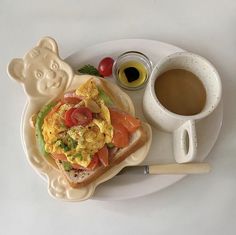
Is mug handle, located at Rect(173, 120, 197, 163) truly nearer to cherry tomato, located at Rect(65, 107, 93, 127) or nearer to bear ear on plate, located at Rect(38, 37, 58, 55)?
cherry tomato, located at Rect(65, 107, 93, 127)

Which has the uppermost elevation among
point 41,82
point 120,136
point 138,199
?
point 41,82

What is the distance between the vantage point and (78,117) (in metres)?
→ 0.92

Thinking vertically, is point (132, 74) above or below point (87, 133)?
above

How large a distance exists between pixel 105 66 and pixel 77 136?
0.22 meters

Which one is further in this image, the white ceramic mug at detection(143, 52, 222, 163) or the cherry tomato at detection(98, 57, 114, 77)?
the cherry tomato at detection(98, 57, 114, 77)

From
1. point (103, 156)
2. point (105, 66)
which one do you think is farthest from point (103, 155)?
point (105, 66)

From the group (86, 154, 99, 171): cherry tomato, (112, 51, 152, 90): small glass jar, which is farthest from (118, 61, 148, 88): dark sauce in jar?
(86, 154, 99, 171): cherry tomato

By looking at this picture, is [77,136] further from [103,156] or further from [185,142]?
[185,142]

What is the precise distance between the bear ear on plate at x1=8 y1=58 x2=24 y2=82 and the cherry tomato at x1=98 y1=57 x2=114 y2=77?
19 centimetres

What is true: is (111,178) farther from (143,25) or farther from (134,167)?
(143,25)

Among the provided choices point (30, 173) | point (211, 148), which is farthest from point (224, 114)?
point (30, 173)

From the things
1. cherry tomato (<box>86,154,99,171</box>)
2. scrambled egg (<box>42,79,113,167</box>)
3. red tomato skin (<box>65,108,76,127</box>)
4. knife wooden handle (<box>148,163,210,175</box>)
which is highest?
red tomato skin (<box>65,108,76,127</box>)

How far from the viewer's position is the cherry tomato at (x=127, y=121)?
956 millimetres

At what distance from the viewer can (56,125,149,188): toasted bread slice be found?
0.95 metres
